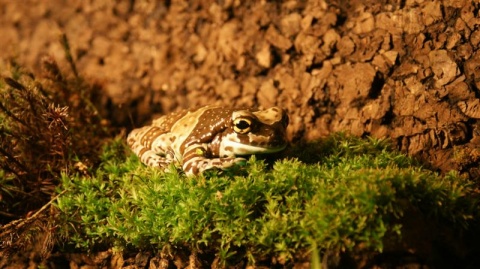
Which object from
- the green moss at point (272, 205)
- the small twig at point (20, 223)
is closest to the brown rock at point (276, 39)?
the green moss at point (272, 205)

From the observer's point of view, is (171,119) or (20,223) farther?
(171,119)

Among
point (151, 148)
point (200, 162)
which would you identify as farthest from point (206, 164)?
point (151, 148)

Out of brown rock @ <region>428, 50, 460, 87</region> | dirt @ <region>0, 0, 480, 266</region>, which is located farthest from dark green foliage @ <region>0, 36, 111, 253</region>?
brown rock @ <region>428, 50, 460, 87</region>

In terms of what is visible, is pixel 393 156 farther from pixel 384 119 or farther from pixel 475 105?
pixel 475 105

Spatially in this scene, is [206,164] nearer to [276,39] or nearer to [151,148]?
[151,148]

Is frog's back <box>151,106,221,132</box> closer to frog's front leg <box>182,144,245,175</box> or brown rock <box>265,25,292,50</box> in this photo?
frog's front leg <box>182,144,245,175</box>
